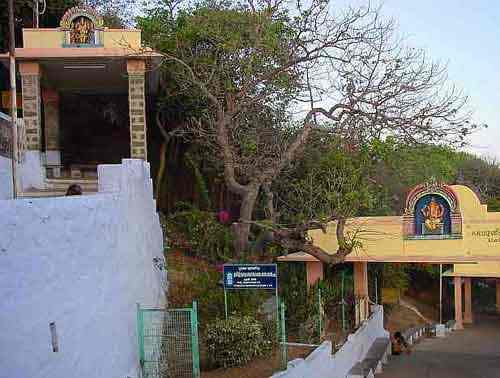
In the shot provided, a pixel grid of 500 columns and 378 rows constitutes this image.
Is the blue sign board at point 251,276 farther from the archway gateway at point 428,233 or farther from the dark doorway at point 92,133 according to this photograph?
the dark doorway at point 92,133

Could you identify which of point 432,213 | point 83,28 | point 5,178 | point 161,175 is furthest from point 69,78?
point 432,213

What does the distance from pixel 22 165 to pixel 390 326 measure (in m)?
13.9

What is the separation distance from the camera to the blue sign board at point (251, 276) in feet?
32.2

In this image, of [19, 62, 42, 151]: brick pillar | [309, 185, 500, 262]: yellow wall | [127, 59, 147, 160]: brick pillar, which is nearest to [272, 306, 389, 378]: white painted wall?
[309, 185, 500, 262]: yellow wall

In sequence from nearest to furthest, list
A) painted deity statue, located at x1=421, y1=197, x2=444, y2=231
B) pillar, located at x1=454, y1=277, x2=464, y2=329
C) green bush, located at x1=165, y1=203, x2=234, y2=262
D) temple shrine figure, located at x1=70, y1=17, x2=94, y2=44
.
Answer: temple shrine figure, located at x1=70, y1=17, x2=94, y2=44
green bush, located at x1=165, y1=203, x2=234, y2=262
painted deity statue, located at x1=421, y1=197, x2=444, y2=231
pillar, located at x1=454, y1=277, x2=464, y2=329

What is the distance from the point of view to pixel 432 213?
1534 cm

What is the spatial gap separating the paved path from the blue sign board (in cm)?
551

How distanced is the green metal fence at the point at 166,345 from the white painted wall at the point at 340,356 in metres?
1.28

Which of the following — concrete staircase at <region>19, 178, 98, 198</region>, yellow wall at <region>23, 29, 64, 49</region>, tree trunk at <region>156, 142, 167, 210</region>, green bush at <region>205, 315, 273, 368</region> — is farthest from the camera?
tree trunk at <region>156, 142, 167, 210</region>

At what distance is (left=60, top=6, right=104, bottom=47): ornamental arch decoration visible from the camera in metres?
13.2

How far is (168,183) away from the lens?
18188 mm

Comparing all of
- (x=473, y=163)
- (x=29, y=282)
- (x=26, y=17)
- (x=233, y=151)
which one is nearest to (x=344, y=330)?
(x=233, y=151)

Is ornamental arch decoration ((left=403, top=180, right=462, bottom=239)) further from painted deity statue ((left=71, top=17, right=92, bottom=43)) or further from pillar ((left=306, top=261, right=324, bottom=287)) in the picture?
painted deity statue ((left=71, top=17, right=92, bottom=43))

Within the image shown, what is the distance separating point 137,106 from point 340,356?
6.48m
